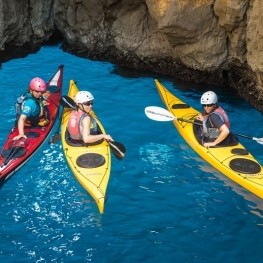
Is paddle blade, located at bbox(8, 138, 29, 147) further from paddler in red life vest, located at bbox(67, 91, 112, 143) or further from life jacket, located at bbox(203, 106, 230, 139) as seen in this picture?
life jacket, located at bbox(203, 106, 230, 139)

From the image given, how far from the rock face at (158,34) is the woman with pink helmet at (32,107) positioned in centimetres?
400

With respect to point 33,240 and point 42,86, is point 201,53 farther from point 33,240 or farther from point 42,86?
point 33,240

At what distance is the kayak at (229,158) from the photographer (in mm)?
8656

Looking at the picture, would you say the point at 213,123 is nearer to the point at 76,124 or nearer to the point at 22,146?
the point at 76,124

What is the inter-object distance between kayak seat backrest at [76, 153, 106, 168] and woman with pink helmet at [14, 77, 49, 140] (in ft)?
5.26

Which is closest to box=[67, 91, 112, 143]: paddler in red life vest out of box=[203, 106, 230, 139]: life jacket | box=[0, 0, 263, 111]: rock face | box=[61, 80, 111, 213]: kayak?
box=[61, 80, 111, 213]: kayak

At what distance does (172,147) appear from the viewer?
1041 cm

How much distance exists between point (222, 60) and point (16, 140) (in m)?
6.17

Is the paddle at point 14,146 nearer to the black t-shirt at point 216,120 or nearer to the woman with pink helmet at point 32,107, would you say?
the woman with pink helmet at point 32,107

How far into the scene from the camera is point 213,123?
9578 millimetres

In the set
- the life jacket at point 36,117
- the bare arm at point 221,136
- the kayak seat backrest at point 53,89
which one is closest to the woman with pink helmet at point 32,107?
the life jacket at point 36,117

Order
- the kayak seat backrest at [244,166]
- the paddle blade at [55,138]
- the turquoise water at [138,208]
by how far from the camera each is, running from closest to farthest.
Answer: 1. the turquoise water at [138,208]
2. the kayak seat backrest at [244,166]
3. the paddle blade at [55,138]

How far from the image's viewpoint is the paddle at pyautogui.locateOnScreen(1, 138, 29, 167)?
914cm

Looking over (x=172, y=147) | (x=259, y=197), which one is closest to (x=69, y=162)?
(x=172, y=147)
